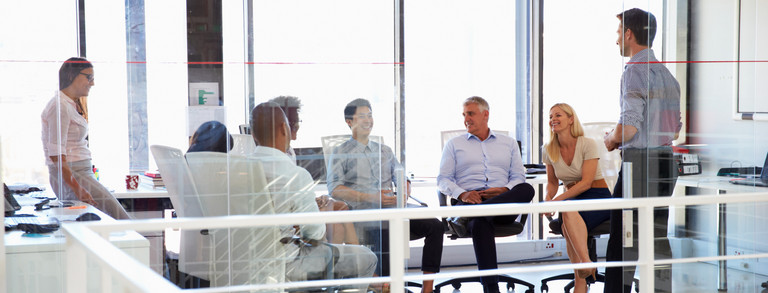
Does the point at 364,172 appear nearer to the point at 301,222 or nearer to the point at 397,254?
the point at 397,254

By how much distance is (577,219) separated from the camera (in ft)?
13.4

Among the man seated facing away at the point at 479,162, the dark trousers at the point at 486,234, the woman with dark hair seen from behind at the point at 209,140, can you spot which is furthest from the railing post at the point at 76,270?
the man seated facing away at the point at 479,162

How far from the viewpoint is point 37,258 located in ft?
7.85

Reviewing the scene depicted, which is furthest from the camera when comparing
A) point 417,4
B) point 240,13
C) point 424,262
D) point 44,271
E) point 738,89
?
point 417,4

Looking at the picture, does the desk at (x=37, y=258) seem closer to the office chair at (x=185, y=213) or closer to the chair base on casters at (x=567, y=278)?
the office chair at (x=185, y=213)

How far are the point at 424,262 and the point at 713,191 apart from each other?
1451 millimetres

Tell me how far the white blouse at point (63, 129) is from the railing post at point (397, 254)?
124 cm

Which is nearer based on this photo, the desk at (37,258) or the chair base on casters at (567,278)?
the desk at (37,258)

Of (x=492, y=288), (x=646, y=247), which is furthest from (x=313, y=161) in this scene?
(x=492, y=288)

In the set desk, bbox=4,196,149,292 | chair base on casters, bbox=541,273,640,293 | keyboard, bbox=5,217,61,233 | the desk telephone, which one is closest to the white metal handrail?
desk, bbox=4,196,149,292

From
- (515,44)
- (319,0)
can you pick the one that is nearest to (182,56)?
(319,0)

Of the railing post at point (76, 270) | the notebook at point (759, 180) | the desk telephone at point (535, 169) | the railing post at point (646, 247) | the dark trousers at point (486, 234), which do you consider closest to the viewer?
the railing post at point (76, 270)

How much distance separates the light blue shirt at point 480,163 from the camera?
4332 millimetres

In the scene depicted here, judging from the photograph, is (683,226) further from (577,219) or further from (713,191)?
(577,219)
